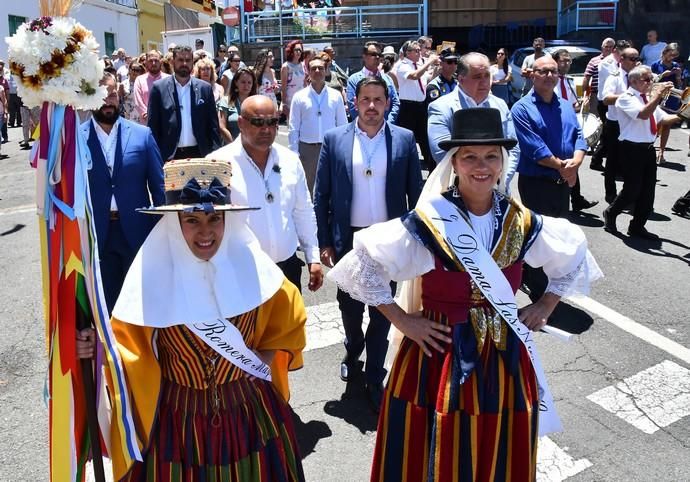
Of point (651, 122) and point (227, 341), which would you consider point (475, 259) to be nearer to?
point (227, 341)

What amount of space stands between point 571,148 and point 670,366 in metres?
2.07

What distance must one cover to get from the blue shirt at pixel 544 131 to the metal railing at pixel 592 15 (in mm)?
17885

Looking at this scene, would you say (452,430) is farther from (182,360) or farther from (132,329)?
(132,329)

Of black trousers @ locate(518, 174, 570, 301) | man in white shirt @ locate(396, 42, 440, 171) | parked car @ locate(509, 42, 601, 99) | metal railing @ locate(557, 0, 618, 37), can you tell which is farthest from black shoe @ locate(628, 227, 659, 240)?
metal railing @ locate(557, 0, 618, 37)

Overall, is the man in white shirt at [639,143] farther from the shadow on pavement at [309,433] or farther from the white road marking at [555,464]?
the shadow on pavement at [309,433]

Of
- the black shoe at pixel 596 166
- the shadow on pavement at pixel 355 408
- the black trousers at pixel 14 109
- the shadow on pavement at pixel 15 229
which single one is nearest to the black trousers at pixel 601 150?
the black shoe at pixel 596 166

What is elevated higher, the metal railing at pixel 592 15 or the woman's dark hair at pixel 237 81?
the metal railing at pixel 592 15

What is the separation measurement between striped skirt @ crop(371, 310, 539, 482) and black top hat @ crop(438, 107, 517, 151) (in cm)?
75

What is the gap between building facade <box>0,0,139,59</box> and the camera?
24.6 meters

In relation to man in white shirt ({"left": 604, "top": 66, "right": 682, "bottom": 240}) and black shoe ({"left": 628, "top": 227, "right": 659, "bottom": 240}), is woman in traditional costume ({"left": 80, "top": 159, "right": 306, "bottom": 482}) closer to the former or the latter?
man in white shirt ({"left": 604, "top": 66, "right": 682, "bottom": 240})

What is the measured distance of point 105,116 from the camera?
4.42m

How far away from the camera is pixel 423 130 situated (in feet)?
35.9

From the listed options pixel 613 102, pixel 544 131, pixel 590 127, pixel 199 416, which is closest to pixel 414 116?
pixel 590 127

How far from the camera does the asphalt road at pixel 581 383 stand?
3.89m
